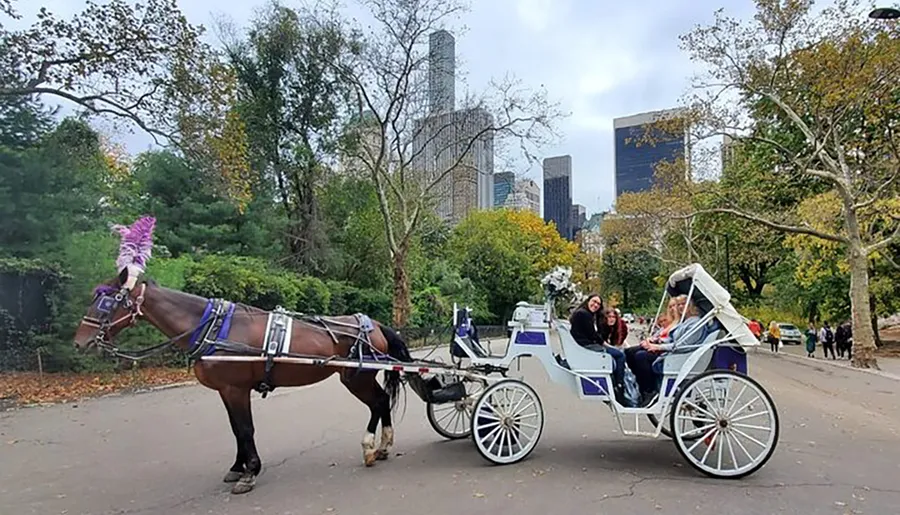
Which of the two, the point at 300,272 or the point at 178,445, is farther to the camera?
the point at 300,272

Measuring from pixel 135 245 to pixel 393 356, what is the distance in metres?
2.75

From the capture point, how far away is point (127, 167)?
30.3 metres

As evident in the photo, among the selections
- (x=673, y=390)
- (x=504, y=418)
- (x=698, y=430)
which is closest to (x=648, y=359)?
(x=673, y=390)

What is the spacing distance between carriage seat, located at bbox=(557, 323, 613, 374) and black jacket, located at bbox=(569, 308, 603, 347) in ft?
0.30

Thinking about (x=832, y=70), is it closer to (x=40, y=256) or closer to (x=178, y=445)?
(x=178, y=445)

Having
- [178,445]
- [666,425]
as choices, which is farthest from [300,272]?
[666,425]

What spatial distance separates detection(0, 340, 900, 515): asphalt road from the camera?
15.9 feet

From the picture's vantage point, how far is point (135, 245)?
5.34 metres

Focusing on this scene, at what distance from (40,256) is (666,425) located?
13.2 meters

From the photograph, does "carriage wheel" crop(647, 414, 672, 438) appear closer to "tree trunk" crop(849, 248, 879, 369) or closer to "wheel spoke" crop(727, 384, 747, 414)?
"wheel spoke" crop(727, 384, 747, 414)

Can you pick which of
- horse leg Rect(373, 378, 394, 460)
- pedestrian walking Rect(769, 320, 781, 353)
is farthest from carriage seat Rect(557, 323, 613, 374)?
pedestrian walking Rect(769, 320, 781, 353)

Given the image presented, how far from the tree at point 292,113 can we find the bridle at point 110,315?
21.1 metres

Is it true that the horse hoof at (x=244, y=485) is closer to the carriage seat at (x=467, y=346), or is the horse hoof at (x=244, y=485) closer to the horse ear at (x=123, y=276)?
the horse ear at (x=123, y=276)

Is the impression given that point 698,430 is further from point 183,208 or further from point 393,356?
point 183,208
